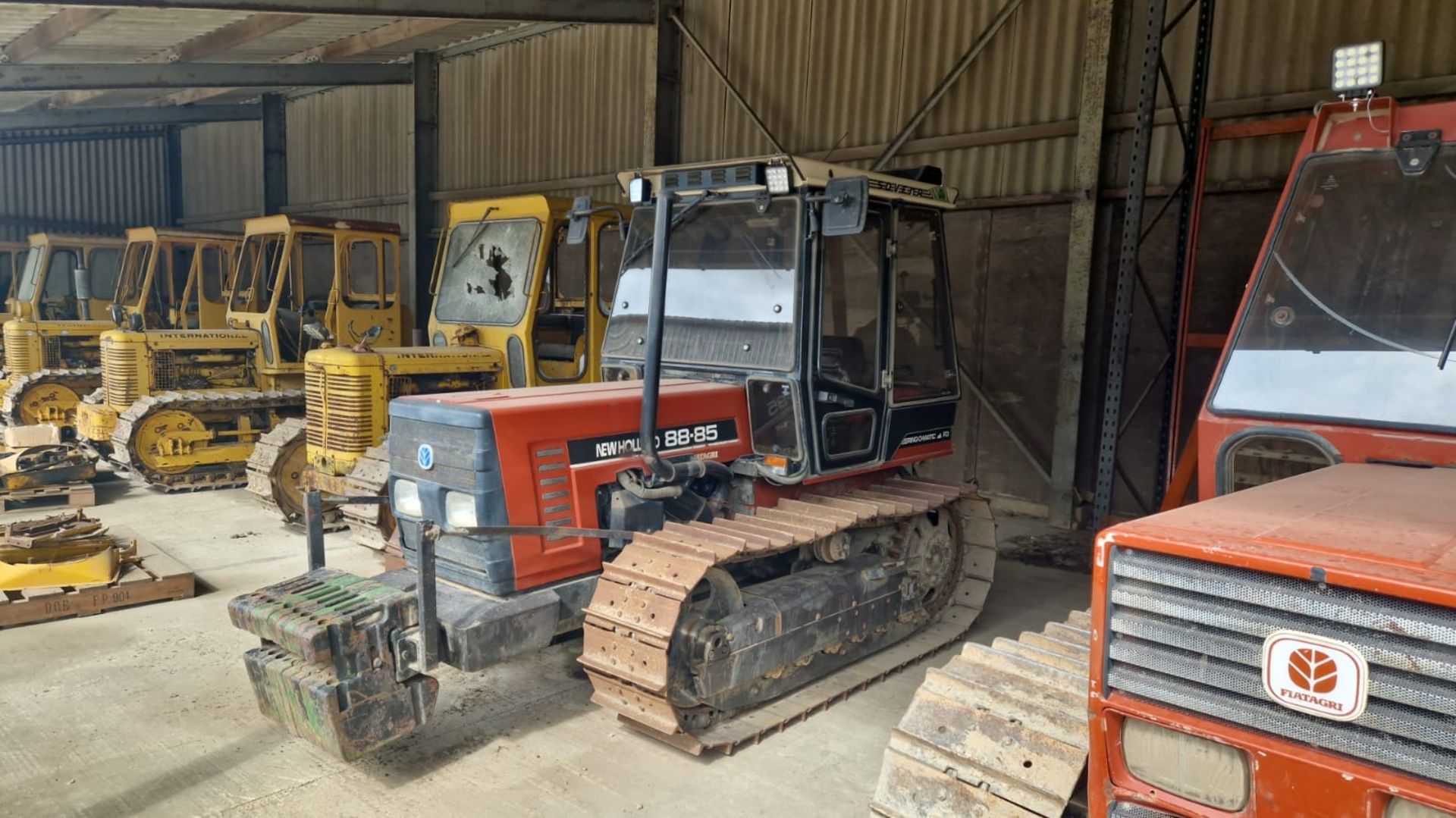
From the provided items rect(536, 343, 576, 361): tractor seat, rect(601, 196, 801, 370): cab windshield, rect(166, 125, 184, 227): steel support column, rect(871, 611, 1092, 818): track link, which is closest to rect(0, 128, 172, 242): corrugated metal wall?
rect(166, 125, 184, 227): steel support column

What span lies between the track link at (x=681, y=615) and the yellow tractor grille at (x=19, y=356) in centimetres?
1071

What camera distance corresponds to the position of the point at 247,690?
4.50 metres

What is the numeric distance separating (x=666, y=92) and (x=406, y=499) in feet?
27.6

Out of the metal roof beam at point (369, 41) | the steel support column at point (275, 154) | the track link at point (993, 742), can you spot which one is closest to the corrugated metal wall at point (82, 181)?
the steel support column at point (275, 154)

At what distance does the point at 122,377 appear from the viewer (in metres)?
9.33

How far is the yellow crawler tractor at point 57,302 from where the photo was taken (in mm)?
11172

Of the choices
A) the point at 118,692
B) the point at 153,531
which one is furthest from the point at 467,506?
the point at 153,531

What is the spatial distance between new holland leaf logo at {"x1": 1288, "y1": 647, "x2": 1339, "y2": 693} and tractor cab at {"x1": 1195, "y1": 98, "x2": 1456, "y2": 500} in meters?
1.48

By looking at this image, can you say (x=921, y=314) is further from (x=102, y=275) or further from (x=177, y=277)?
(x=102, y=275)

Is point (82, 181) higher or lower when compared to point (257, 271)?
higher

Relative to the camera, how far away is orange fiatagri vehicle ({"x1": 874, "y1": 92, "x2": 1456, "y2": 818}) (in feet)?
5.85

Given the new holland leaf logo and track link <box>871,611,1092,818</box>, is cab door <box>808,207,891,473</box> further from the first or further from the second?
the new holland leaf logo

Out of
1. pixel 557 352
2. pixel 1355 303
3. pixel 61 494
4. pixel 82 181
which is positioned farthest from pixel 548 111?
pixel 82 181

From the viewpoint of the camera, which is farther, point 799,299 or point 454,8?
point 454,8
